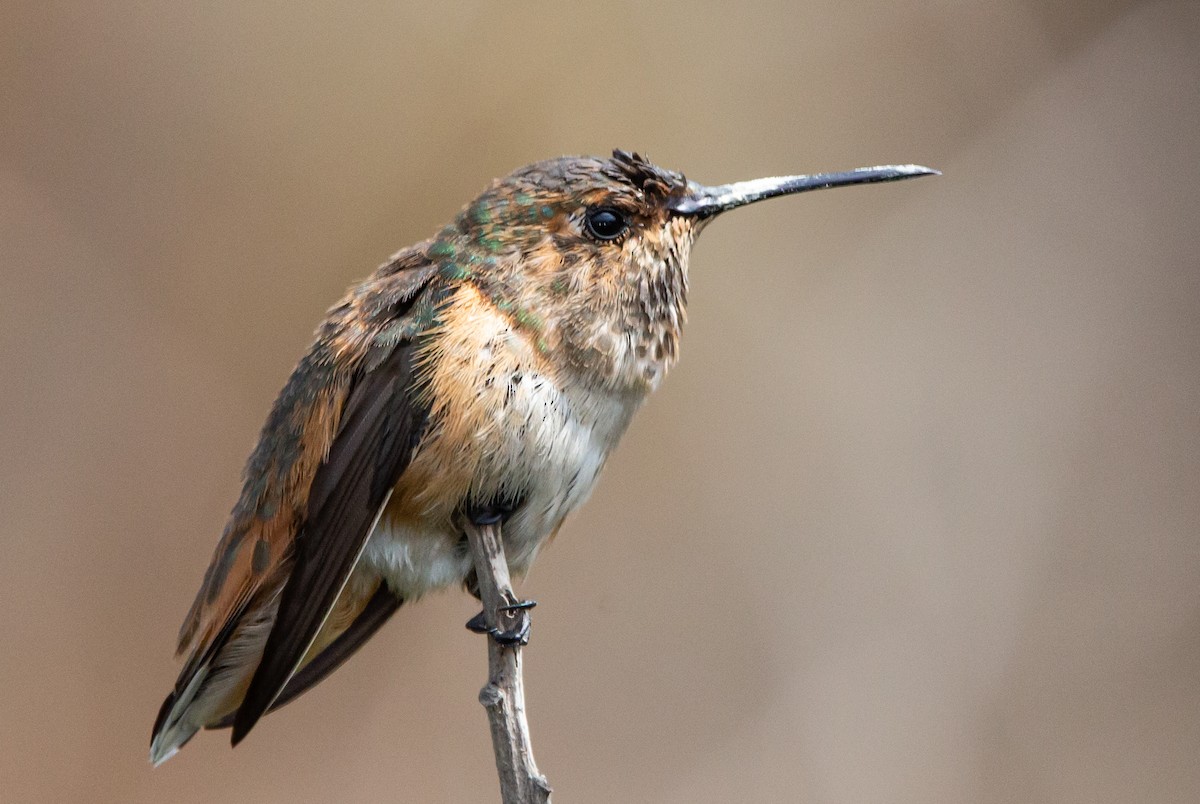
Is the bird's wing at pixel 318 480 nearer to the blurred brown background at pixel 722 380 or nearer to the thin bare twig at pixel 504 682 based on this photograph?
the thin bare twig at pixel 504 682

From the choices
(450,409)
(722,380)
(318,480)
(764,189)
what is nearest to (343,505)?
(318,480)

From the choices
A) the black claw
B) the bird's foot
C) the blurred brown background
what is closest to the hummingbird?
the black claw

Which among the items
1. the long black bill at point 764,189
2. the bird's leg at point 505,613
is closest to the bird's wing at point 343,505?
the bird's leg at point 505,613

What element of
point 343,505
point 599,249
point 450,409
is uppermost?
point 599,249

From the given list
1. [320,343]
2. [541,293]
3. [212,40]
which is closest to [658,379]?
[541,293]

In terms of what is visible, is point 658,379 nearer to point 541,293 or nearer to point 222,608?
point 541,293

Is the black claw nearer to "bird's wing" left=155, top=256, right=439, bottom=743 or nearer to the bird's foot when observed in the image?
the bird's foot

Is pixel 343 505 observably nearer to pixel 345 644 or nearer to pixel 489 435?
pixel 489 435
